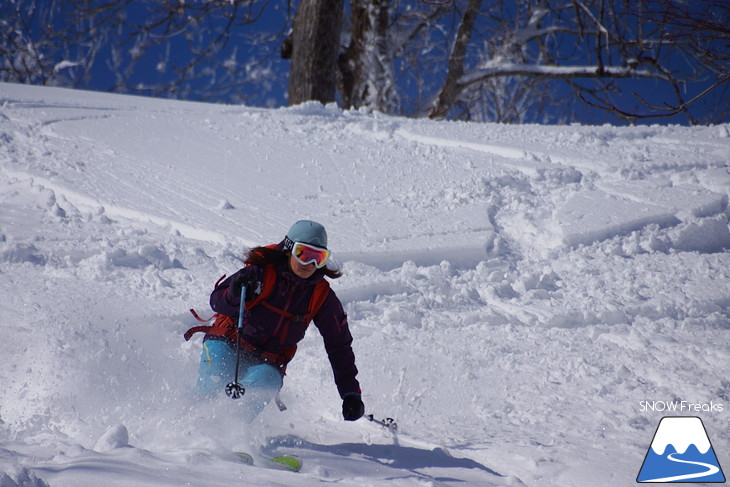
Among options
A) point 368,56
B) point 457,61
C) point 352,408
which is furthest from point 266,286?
point 457,61

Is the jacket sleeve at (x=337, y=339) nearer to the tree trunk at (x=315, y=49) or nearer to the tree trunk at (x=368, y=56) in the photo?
the tree trunk at (x=315, y=49)

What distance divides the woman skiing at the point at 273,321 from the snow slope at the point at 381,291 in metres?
0.19

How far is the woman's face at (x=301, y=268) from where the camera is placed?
114 inches

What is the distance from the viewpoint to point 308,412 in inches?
130

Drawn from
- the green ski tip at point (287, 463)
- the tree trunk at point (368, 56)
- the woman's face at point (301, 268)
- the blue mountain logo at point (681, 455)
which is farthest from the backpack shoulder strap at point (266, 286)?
the tree trunk at point (368, 56)

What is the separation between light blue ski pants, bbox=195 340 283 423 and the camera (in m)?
2.83

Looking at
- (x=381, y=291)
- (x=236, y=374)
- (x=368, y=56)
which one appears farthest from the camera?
(x=368, y=56)

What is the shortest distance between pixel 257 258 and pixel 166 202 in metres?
2.45

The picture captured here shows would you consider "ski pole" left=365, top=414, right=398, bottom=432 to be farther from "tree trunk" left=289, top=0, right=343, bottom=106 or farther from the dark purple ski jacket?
"tree trunk" left=289, top=0, right=343, bottom=106

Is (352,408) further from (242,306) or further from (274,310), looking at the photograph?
(242,306)

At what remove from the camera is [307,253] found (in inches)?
113

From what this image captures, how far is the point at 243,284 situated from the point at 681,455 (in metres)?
2.21

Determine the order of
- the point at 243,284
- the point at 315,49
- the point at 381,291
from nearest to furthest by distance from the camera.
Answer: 1. the point at 243,284
2. the point at 381,291
3. the point at 315,49

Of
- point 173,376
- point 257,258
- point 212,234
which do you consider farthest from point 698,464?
point 212,234
